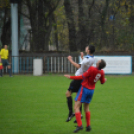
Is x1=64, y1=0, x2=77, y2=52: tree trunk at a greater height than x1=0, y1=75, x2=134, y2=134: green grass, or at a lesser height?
greater

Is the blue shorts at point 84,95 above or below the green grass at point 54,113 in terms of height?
above

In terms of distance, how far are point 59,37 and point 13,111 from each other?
15.0 m

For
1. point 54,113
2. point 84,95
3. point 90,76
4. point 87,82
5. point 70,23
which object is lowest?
point 54,113

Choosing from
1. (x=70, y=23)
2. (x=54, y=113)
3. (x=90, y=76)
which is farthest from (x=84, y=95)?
(x=70, y=23)

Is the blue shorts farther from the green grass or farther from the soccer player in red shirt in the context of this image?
the green grass

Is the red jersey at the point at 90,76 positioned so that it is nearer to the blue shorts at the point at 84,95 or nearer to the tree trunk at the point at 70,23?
the blue shorts at the point at 84,95

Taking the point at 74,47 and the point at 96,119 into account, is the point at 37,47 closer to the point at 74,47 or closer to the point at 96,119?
the point at 74,47

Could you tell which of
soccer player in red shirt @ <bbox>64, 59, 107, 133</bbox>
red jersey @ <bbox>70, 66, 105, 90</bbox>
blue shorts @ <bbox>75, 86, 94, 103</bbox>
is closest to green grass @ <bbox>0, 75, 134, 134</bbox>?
soccer player in red shirt @ <bbox>64, 59, 107, 133</bbox>

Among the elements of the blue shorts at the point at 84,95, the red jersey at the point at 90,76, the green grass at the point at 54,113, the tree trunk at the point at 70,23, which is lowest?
the green grass at the point at 54,113

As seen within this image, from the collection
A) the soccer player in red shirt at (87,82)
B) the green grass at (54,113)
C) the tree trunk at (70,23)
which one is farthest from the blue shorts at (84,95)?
the tree trunk at (70,23)

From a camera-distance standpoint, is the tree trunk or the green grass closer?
the green grass

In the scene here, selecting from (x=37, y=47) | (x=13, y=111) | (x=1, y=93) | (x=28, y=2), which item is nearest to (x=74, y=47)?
(x=37, y=47)

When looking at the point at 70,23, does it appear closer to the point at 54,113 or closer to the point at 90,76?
the point at 54,113

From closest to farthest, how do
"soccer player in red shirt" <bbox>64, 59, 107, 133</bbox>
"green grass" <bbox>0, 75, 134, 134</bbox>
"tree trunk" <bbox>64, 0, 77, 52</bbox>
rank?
"soccer player in red shirt" <bbox>64, 59, 107, 133</bbox>
"green grass" <bbox>0, 75, 134, 134</bbox>
"tree trunk" <bbox>64, 0, 77, 52</bbox>
